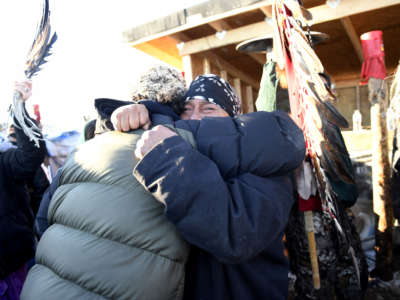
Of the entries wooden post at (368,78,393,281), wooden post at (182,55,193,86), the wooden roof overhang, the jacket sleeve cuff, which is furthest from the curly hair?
wooden post at (182,55,193,86)

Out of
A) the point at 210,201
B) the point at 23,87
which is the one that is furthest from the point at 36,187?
the point at 210,201

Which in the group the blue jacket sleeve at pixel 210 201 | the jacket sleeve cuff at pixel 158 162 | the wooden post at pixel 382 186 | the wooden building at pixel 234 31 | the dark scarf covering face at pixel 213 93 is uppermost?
the wooden building at pixel 234 31

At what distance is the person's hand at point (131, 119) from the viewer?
1.03 m

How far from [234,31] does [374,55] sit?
184cm

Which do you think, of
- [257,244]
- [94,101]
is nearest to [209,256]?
[257,244]

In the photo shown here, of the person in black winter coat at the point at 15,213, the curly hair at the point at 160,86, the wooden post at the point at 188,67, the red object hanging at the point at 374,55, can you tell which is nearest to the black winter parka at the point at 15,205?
the person in black winter coat at the point at 15,213

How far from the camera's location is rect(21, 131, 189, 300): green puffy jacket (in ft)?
2.70

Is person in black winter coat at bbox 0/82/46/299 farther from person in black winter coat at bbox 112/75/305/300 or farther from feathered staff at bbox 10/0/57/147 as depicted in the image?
person in black winter coat at bbox 112/75/305/300

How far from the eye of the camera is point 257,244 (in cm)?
85

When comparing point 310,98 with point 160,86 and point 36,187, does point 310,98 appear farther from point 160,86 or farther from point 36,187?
point 36,187

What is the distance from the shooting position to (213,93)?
1660 mm

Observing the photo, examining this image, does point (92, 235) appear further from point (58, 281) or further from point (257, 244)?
point (257, 244)

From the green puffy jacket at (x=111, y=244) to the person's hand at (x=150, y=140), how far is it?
0.19 ft

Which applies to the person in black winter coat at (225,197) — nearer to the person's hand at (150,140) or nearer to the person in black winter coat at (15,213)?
the person's hand at (150,140)
